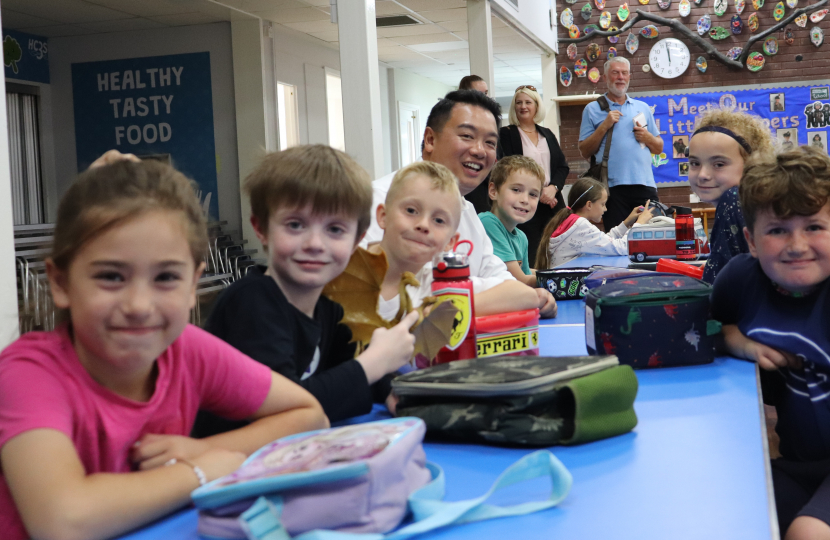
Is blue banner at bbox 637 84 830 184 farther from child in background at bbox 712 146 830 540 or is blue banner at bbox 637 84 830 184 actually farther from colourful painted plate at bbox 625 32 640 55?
child in background at bbox 712 146 830 540

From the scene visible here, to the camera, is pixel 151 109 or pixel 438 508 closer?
pixel 438 508

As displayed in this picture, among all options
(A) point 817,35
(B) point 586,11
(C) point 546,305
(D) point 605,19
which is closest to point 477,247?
(C) point 546,305

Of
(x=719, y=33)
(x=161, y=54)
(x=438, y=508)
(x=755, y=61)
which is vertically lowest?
(x=438, y=508)

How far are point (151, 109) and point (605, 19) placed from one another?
534 centimetres

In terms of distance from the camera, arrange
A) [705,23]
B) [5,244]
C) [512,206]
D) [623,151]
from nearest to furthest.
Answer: [5,244] < [512,206] < [623,151] < [705,23]

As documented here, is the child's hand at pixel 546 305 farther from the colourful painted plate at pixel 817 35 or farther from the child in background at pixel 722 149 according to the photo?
the colourful painted plate at pixel 817 35

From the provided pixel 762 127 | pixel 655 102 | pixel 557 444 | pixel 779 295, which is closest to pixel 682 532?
pixel 557 444

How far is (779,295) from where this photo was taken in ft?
5.31

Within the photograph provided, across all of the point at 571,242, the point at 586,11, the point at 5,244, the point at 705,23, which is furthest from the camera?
the point at 586,11

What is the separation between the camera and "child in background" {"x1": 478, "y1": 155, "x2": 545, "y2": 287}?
311 centimetres

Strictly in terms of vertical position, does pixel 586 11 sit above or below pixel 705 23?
above

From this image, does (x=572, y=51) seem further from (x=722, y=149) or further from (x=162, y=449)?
(x=162, y=449)

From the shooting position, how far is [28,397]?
2.81 ft

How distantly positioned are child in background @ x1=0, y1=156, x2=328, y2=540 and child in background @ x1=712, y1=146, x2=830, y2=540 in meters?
1.07
